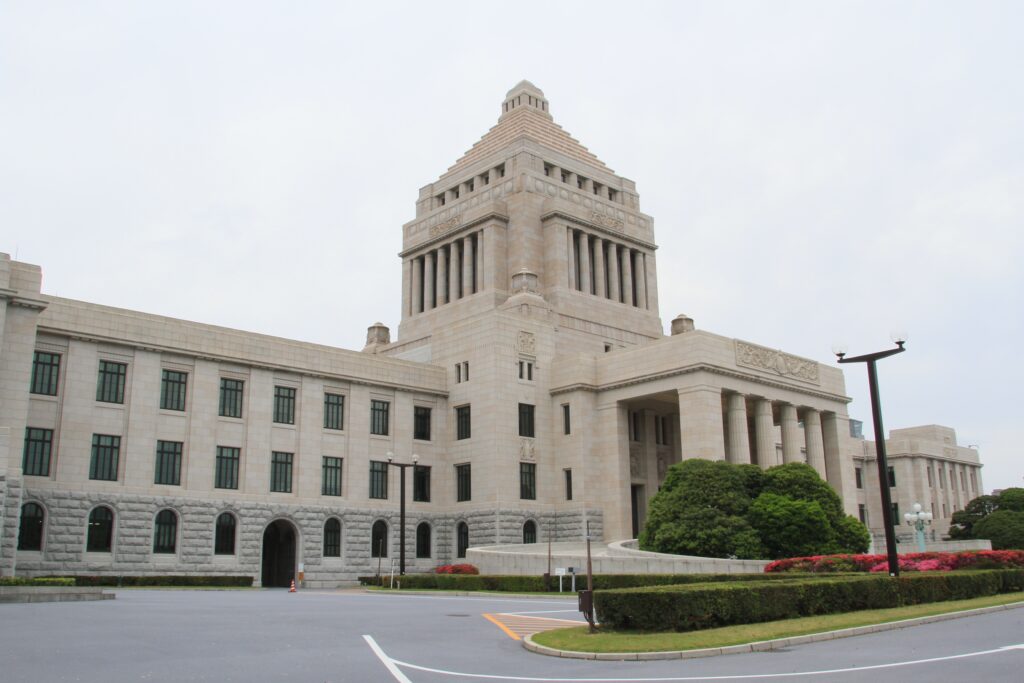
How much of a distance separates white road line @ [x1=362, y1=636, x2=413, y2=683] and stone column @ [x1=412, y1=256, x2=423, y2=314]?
58207 mm

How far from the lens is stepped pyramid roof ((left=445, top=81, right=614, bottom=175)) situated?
7638 centimetres

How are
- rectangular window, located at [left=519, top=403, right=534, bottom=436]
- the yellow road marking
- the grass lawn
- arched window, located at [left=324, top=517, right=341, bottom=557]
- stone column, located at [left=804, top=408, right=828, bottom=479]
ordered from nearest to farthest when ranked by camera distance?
1. the grass lawn
2. the yellow road marking
3. arched window, located at [left=324, top=517, right=341, bottom=557]
4. rectangular window, located at [left=519, top=403, right=534, bottom=436]
5. stone column, located at [left=804, top=408, right=828, bottom=479]

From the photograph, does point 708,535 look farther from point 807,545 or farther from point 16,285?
point 16,285

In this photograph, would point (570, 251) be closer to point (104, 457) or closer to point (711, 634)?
point (104, 457)

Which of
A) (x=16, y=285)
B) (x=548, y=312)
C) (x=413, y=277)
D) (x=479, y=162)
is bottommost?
(x=16, y=285)

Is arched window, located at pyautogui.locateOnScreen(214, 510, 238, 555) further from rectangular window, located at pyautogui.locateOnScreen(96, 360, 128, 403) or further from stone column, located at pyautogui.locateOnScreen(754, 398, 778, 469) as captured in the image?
stone column, located at pyautogui.locateOnScreen(754, 398, 778, 469)

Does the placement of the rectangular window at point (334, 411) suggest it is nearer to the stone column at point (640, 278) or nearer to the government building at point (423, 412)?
the government building at point (423, 412)

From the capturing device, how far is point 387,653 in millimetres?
16219

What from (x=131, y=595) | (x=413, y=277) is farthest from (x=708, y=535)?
(x=413, y=277)

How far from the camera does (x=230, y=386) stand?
4878 cm

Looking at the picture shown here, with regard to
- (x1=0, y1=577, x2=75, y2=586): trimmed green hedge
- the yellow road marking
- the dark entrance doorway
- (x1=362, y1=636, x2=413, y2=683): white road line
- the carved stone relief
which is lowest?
the yellow road marking

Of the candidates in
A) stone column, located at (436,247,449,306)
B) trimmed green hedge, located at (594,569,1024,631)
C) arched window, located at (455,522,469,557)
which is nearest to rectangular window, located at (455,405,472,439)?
arched window, located at (455,522,469,557)

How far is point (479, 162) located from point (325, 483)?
1359 inches

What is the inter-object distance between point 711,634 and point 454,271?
57977 millimetres
